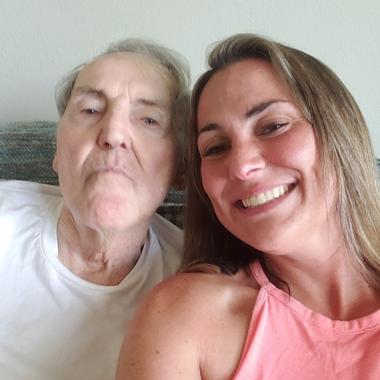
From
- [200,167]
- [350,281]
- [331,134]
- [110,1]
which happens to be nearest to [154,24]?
[110,1]

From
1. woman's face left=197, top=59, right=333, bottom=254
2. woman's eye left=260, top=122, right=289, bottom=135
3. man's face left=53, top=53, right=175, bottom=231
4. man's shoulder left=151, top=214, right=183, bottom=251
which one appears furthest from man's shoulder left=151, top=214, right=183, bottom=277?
woman's eye left=260, top=122, right=289, bottom=135

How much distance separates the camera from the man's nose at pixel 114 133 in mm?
1059

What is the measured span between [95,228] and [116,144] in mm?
186

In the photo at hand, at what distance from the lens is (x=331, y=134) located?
943 mm

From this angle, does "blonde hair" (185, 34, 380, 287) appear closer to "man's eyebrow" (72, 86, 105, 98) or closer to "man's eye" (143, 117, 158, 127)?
"man's eye" (143, 117, 158, 127)

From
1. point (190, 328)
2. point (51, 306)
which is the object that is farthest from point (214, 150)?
point (51, 306)

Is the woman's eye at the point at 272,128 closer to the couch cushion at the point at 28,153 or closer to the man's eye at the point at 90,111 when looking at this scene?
the man's eye at the point at 90,111

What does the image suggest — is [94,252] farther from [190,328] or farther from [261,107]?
[261,107]

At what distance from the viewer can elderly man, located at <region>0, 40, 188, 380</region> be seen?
108 cm

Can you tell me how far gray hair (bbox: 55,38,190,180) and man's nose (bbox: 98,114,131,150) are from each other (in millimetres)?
138

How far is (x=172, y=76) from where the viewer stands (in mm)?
1225

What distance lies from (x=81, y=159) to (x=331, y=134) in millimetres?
519

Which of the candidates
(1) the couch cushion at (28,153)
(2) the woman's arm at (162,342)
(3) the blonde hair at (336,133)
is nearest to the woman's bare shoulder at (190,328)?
(2) the woman's arm at (162,342)

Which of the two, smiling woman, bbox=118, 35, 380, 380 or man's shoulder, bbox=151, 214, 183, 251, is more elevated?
smiling woman, bbox=118, 35, 380, 380
